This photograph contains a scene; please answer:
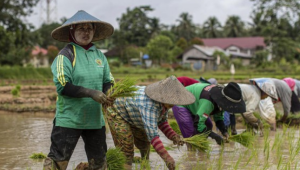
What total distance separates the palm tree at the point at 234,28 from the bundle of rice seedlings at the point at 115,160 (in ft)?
220

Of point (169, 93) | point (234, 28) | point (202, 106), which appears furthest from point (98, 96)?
point (234, 28)

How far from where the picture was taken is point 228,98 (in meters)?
5.09

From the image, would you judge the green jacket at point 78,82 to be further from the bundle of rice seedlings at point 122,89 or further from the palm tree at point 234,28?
the palm tree at point 234,28

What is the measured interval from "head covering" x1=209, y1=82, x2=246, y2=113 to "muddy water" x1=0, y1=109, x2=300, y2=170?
471 mm

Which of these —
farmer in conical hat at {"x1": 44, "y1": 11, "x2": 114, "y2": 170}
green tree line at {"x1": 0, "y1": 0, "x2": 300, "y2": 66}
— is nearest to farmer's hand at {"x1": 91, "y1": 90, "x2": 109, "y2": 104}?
farmer in conical hat at {"x1": 44, "y1": 11, "x2": 114, "y2": 170}

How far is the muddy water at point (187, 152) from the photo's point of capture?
15.7 ft

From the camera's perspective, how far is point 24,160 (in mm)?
5191

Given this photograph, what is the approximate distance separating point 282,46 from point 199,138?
38.6m

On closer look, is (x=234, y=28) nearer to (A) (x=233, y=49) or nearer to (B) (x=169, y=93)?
(A) (x=233, y=49)

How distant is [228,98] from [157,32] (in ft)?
176

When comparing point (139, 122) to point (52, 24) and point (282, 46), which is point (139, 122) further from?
point (52, 24)

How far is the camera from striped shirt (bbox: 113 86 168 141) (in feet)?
12.9

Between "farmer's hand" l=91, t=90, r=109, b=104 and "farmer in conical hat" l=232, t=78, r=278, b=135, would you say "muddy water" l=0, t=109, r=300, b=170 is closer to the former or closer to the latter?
"farmer in conical hat" l=232, t=78, r=278, b=135

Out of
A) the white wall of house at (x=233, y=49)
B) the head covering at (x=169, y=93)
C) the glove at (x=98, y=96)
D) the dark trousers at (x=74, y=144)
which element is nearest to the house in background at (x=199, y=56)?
the white wall of house at (x=233, y=49)
